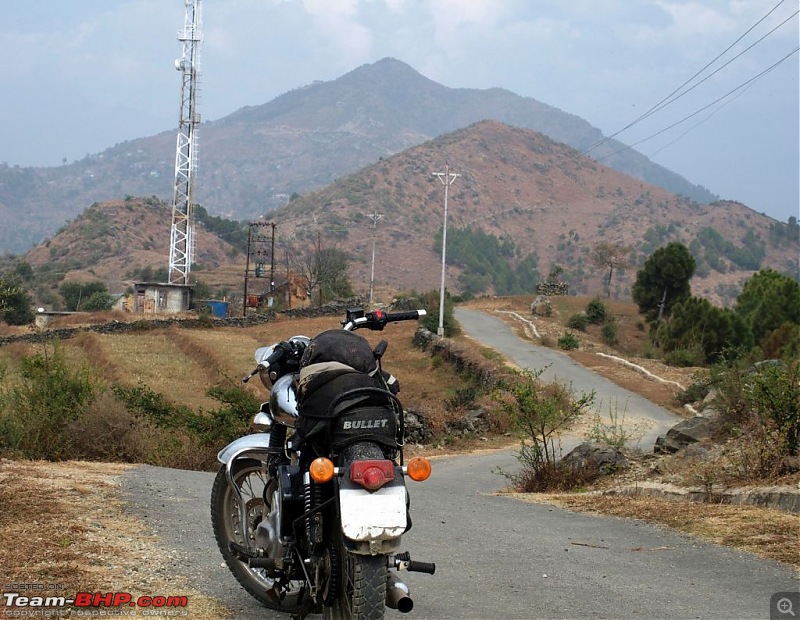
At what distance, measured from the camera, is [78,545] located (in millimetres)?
6461

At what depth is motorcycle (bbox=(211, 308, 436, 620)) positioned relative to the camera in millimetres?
4449

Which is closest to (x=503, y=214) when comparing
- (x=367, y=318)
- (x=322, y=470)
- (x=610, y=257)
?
(x=610, y=257)

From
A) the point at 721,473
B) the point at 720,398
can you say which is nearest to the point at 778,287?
the point at 720,398

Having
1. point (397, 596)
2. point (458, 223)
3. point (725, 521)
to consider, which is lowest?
point (725, 521)

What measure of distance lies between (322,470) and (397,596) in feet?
2.19

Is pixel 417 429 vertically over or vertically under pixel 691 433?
under

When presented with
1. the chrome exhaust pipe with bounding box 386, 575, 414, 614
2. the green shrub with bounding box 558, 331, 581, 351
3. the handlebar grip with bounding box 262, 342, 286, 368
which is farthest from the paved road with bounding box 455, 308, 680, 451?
the chrome exhaust pipe with bounding box 386, 575, 414, 614

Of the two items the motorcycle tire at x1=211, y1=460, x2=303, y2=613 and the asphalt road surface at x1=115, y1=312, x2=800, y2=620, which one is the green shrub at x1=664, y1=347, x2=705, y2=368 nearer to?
the asphalt road surface at x1=115, y1=312, x2=800, y2=620

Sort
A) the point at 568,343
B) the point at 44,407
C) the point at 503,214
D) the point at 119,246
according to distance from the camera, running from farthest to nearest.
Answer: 1. the point at 503,214
2. the point at 119,246
3. the point at 568,343
4. the point at 44,407

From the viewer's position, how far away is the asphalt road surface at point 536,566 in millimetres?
5840

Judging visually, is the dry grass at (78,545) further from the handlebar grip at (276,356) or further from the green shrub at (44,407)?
the green shrub at (44,407)

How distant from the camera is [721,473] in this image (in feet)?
35.5

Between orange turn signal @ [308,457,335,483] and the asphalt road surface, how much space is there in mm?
1354

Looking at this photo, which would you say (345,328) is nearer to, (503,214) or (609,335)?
(609,335)
